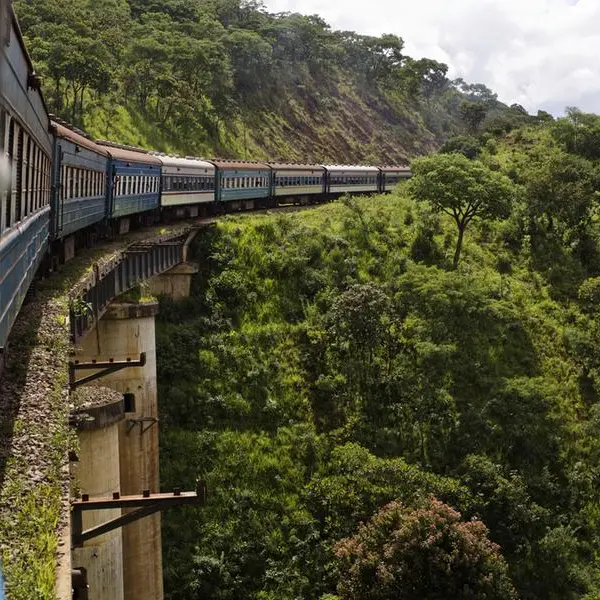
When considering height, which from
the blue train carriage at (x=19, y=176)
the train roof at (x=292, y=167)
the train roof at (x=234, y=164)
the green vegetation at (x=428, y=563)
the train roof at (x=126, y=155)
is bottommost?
the green vegetation at (x=428, y=563)

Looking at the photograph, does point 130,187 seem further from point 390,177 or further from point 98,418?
point 390,177

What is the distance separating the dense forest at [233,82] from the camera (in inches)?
1865

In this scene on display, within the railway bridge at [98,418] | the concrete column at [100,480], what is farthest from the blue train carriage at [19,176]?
the concrete column at [100,480]

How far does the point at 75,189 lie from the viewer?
55.9 feet

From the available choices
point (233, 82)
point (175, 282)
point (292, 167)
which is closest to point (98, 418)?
point (175, 282)

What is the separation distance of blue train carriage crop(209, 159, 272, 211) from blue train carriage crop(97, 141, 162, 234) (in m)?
6.45

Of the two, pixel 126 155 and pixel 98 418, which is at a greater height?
pixel 126 155

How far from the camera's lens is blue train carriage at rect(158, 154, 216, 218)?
100.0 ft

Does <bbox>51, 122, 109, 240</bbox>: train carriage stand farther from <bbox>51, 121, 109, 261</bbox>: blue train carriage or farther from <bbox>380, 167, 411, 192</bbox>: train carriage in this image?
<bbox>380, 167, 411, 192</bbox>: train carriage

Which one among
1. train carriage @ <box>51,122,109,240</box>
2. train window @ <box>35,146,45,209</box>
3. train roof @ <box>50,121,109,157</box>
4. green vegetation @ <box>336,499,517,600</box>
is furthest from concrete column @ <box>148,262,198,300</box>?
train window @ <box>35,146,45,209</box>

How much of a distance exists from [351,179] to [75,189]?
119 feet

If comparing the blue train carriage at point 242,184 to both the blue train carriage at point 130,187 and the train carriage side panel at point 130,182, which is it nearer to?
the blue train carriage at point 130,187

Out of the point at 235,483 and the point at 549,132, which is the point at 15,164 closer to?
the point at 235,483

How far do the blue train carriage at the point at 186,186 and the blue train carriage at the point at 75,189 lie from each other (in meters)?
7.65
